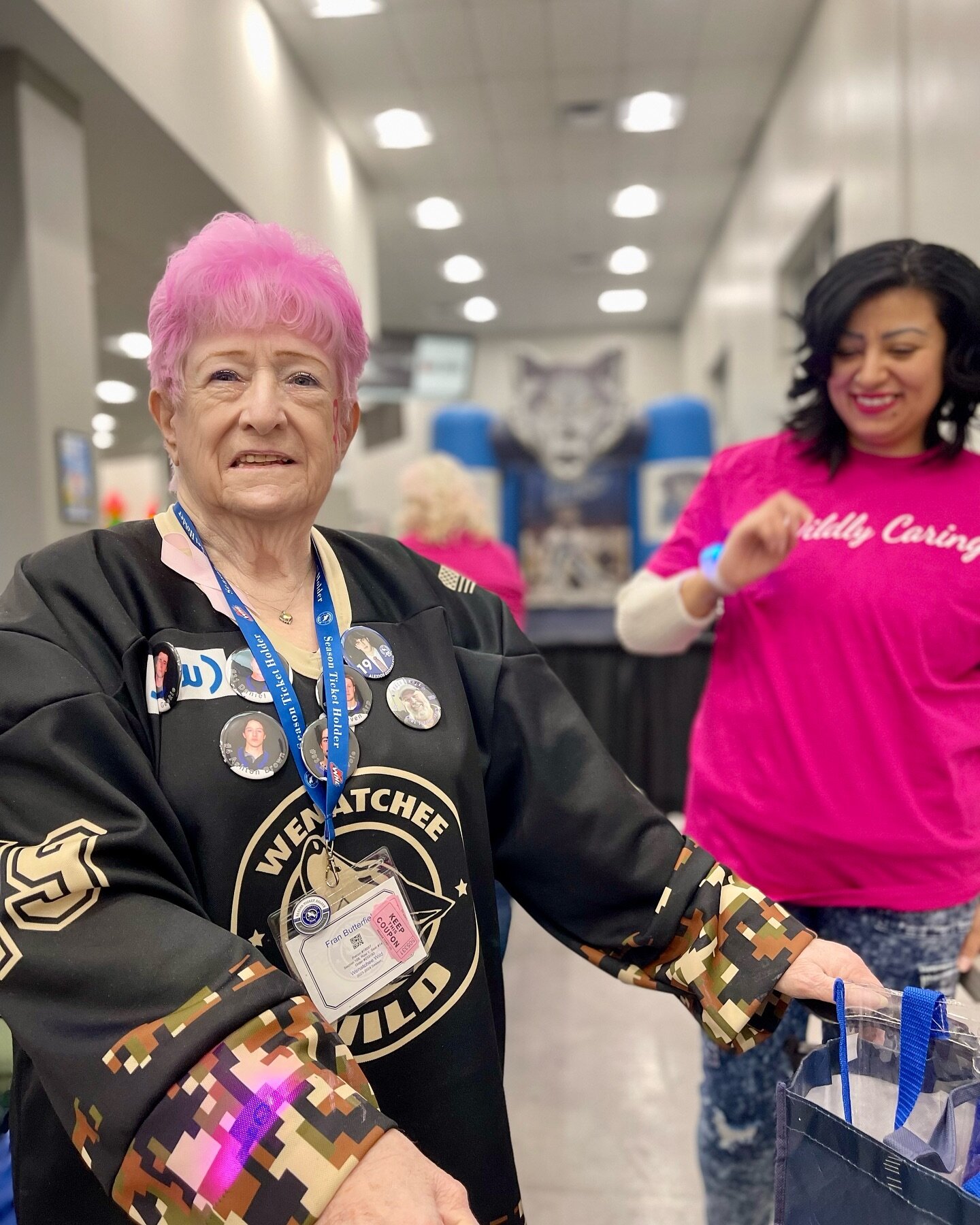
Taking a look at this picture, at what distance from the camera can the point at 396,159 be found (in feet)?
21.7

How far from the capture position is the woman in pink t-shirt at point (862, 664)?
1.24 m

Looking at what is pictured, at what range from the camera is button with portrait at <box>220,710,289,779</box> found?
800 mm

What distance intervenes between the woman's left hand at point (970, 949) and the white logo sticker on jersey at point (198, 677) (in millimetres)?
1021

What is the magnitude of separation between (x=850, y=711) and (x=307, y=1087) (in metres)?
0.90

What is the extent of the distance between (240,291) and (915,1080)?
0.86 meters

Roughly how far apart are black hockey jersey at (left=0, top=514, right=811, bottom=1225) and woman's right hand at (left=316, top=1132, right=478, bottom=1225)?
0.01m

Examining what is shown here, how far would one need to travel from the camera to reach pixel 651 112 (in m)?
5.93

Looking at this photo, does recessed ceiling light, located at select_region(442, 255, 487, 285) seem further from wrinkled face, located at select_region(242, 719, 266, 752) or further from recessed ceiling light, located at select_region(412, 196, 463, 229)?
wrinkled face, located at select_region(242, 719, 266, 752)

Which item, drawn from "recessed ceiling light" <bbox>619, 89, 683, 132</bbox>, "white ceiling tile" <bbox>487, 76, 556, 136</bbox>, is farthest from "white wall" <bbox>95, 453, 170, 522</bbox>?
"recessed ceiling light" <bbox>619, 89, 683, 132</bbox>

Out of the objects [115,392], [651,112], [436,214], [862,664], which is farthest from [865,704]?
[115,392]

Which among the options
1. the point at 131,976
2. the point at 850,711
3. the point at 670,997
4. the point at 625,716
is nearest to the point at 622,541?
the point at 625,716

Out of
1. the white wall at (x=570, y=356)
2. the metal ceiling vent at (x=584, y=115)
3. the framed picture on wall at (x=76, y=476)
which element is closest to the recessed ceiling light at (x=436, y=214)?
the metal ceiling vent at (x=584, y=115)

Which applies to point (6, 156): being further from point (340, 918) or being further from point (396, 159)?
point (396, 159)

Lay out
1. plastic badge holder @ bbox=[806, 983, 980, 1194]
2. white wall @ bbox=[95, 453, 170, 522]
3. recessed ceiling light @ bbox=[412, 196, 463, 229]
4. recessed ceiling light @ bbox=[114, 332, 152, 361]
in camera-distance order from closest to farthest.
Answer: plastic badge holder @ bbox=[806, 983, 980, 1194]
recessed ceiling light @ bbox=[412, 196, 463, 229]
recessed ceiling light @ bbox=[114, 332, 152, 361]
white wall @ bbox=[95, 453, 170, 522]
